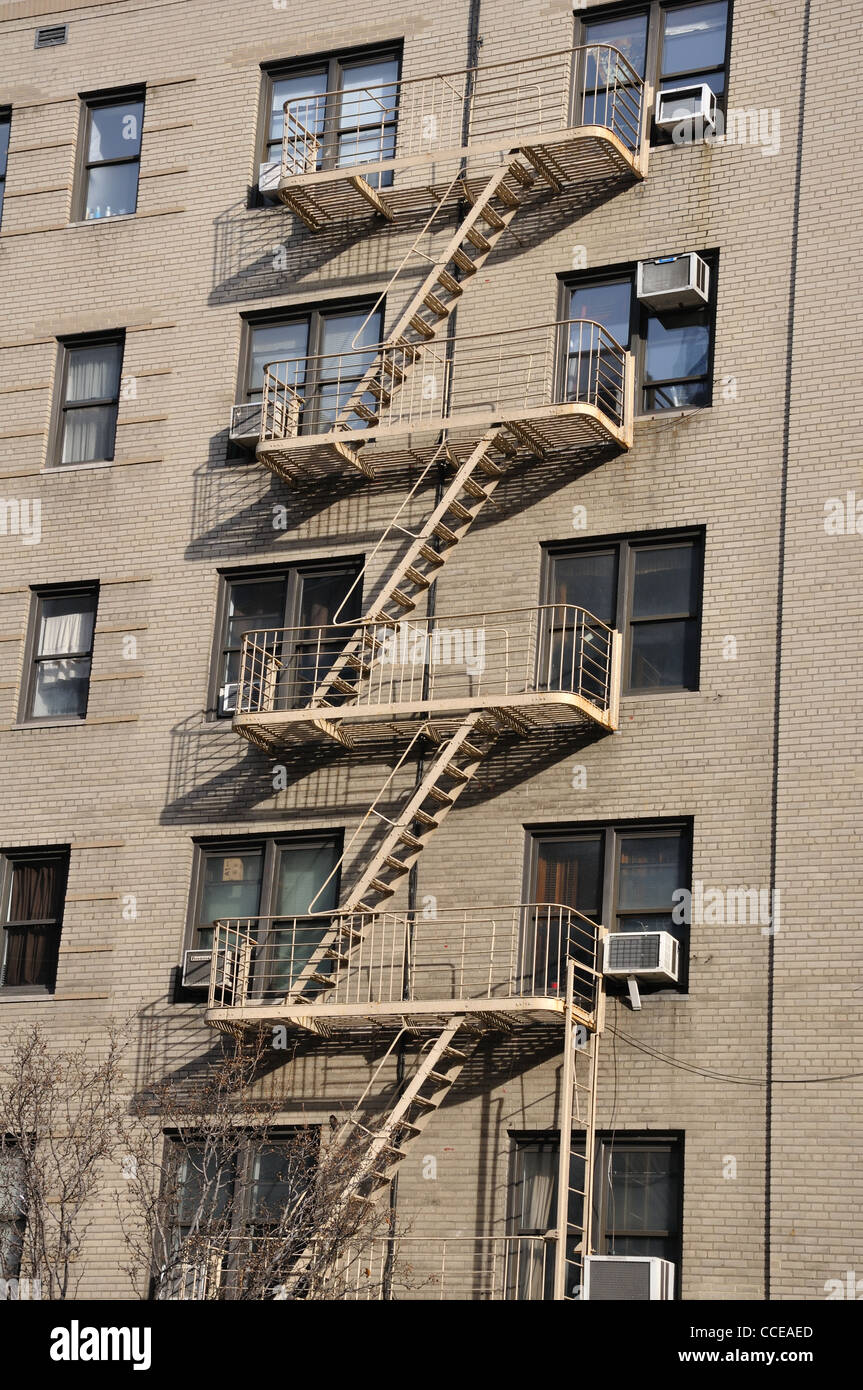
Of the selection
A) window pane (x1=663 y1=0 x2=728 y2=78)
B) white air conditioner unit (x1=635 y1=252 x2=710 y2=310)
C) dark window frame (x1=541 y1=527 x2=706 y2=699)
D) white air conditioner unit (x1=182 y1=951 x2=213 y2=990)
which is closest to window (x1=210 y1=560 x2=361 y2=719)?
dark window frame (x1=541 y1=527 x2=706 y2=699)

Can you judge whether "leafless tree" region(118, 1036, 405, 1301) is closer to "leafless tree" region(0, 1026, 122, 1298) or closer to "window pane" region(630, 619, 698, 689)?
"leafless tree" region(0, 1026, 122, 1298)

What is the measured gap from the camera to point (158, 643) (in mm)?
24500

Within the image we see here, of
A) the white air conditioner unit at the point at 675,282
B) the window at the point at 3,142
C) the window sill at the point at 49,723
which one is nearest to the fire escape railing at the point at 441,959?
the window sill at the point at 49,723

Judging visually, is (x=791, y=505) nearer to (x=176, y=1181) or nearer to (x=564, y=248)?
(x=564, y=248)

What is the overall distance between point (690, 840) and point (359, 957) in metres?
3.88

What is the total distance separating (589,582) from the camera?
2253 centimetres

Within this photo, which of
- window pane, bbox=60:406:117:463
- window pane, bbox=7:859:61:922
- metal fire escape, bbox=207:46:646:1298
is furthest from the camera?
window pane, bbox=60:406:117:463

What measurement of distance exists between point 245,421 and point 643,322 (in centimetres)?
517

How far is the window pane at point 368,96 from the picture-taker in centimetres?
2570

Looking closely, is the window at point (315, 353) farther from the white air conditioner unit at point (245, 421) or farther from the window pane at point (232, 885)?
the window pane at point (232, 885)

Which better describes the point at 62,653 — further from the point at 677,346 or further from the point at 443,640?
the point at 677,346

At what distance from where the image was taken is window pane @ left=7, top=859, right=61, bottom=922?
24312mm

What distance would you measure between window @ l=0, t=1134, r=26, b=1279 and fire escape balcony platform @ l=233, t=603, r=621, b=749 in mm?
5293

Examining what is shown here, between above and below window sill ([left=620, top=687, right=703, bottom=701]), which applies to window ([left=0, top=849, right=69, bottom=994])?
below
